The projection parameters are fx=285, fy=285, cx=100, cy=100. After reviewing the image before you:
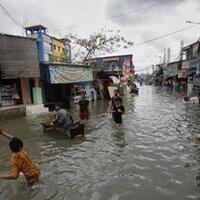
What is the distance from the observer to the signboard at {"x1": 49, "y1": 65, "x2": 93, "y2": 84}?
22188mm

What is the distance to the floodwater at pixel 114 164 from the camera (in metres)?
6.72

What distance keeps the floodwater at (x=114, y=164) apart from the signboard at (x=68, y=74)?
8.15m

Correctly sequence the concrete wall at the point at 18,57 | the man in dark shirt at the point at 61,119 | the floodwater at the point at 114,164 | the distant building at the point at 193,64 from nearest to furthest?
1. the floodwater at the point at 114,164
2. the man in dark shirt at the point at 61,119
3. the concrete wall at the point at 18,57
4. the distant building at the point at 193,64

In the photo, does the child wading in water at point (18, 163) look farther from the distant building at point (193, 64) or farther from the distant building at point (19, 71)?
the distant building at point (193, 64)

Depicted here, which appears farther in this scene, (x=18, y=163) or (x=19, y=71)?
(x=19, y=71)

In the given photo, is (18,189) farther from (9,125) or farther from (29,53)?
(29,53)

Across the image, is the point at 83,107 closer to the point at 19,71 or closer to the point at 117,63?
the point at 19,71

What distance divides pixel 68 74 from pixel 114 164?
16410 mm

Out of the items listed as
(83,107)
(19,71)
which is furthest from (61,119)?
(19,71)

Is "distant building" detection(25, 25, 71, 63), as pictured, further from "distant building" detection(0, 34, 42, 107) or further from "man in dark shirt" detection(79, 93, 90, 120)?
"man in dark shirt" detection(79, 93, 90, 120)

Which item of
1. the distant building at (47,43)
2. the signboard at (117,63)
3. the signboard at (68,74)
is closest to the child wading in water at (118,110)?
the signboard at (68,74)

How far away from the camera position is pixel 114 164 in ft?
Answer: 28.7

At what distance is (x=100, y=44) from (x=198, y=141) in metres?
24.8

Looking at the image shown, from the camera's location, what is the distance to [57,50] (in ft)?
153
